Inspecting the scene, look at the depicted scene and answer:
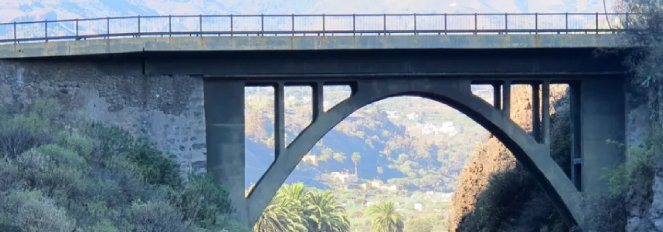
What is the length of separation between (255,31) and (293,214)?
1816 inches

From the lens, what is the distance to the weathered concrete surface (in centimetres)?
3075

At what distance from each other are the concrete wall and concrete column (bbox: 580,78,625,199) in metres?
9.81

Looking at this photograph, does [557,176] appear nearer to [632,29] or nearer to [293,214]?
[632,29]

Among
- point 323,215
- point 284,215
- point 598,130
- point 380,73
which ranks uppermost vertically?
point 380,73

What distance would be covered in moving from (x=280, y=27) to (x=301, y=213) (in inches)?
1878

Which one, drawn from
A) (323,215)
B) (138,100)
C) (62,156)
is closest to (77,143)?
(62,156)

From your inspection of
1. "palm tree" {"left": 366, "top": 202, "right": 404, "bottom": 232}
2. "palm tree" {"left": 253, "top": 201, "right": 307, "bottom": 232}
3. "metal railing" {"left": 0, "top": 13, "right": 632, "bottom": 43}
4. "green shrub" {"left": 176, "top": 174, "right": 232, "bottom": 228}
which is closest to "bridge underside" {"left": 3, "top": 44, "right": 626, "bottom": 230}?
"metal railing" {"left": 0, "top": 13, "right": 632, "bottom": 43}

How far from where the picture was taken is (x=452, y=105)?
113 feet

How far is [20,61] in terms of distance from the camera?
3064 centimetres

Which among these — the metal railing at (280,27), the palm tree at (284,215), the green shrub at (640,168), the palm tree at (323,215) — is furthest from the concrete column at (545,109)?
the palm tree at (323,215)

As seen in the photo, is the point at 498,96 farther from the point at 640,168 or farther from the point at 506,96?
the point at 640,168

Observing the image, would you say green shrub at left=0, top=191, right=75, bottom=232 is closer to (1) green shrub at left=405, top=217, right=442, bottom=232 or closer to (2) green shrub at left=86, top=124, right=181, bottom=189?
(2) green shrub at left=86, top=124, right=181, bottom=189

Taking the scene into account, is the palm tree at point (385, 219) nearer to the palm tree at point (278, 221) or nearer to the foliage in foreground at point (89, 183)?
the palm tree at point (278, 221)

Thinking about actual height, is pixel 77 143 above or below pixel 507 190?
above
